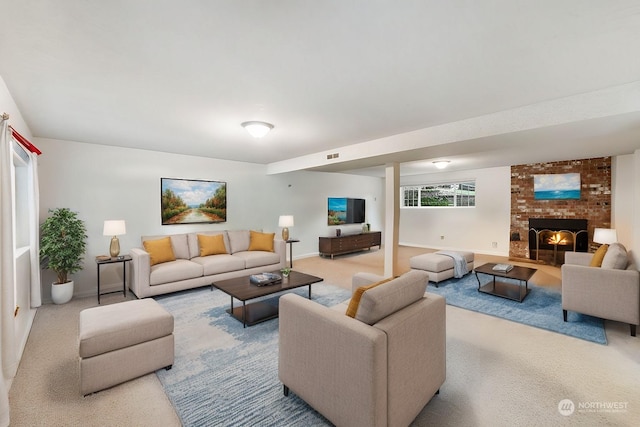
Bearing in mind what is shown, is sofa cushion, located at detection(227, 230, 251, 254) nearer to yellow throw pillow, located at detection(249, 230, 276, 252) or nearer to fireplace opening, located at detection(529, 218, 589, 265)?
yellow throw pillow, located at detection(249, 230, 276, 252)

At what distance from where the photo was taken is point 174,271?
4254mm

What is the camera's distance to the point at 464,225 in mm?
8078

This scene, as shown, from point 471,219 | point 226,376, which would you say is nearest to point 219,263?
point 226,376

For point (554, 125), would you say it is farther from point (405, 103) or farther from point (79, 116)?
point (79, 116)

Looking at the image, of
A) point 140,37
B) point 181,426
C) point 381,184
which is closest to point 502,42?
point 140,37

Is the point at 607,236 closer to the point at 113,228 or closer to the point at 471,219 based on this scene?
the point at 471,219

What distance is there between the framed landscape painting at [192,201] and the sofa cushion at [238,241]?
0.52m

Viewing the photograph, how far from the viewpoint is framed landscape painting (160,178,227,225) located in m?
5.18

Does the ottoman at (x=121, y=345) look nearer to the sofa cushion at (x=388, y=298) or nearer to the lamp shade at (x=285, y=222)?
the sofa cushion at (x=388, y=298)

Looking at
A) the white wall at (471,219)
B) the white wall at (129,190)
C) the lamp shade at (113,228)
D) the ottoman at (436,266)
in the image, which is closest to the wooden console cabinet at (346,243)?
the white wall at (129,190)

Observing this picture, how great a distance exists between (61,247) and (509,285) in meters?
6.67

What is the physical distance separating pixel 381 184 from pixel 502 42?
25.8 ft

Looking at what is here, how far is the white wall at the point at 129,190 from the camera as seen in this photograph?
421 cm

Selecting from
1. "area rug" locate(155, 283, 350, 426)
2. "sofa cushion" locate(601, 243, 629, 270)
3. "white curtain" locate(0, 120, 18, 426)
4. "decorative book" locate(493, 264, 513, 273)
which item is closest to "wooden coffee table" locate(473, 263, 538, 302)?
"decorative book" locate(493, 264, 513, 273)
